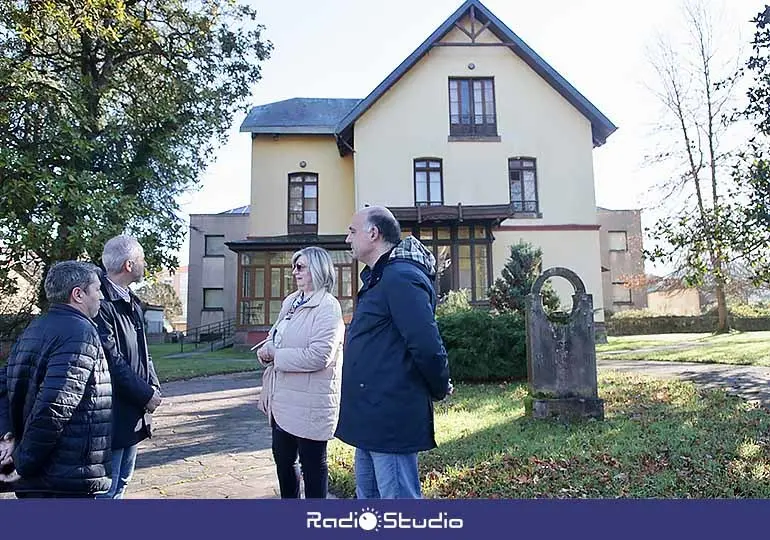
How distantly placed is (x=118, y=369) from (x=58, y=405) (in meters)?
0.32

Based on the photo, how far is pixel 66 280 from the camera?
161 centimetres

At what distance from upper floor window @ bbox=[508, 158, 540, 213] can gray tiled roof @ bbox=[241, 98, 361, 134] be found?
2777 millimetres

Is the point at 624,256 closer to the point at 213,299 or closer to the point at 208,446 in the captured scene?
the point at 213,299

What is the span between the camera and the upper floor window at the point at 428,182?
4.51 metres

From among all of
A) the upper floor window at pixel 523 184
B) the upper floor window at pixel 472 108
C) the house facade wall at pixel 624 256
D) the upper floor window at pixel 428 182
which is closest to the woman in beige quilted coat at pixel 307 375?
the house facade wall at pixel 624 256

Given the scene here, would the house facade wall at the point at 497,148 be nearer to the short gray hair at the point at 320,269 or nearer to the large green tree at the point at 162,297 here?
the short gray hair at the point at 320,269

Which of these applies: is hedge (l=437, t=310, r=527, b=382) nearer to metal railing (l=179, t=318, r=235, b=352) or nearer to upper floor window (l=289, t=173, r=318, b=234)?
upper floor window (l=289, t=173, r=318, b=234)

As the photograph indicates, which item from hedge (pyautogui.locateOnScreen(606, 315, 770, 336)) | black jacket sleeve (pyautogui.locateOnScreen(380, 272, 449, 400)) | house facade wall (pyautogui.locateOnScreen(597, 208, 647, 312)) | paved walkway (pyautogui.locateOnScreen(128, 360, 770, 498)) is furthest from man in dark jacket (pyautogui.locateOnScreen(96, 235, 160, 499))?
hedge (pyautogui.locateOnScreen(606, 315, 770, 336))

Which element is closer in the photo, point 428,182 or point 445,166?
point 428,182

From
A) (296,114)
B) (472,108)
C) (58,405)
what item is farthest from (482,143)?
(58,405)

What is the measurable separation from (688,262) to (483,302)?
3584mm

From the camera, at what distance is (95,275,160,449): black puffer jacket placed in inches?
69.9

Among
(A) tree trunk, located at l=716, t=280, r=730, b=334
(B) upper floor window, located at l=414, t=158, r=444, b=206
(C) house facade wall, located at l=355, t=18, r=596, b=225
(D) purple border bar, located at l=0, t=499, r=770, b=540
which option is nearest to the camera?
(D) purple border bar, located at l=0, t=499, r=770, b=540

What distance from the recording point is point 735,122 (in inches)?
76.3
